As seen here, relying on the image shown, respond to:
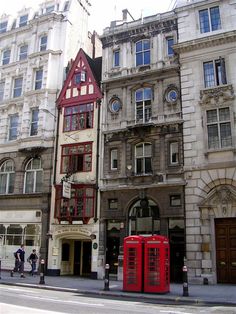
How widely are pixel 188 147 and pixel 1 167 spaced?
16.3 metres

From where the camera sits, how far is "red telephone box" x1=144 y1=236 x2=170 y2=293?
15312mm

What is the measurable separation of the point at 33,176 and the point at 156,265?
607 inches

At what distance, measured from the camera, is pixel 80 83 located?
27.9 meters

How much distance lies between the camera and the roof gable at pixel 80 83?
2731cm

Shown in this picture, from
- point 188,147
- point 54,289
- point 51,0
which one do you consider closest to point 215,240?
point 188,147

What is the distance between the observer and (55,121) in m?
28.2

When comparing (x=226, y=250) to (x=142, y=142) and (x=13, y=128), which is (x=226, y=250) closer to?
(x=142, y=142)

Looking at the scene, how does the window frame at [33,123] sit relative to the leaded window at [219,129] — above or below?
above

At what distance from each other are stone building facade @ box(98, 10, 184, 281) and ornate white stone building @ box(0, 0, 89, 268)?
5000 mm

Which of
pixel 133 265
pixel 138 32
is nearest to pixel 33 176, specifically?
pixel 138 32

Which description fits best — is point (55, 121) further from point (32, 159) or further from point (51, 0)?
point (51, 0)

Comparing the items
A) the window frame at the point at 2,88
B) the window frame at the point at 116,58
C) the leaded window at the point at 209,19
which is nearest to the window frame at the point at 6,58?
the window frame at the point at 2,88

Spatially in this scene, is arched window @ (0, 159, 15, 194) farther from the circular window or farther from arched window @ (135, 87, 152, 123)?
arched window @ (135, 87, 152, 123)

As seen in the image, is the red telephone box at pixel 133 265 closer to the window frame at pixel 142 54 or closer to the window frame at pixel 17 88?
the window frame at pixel 142 54
